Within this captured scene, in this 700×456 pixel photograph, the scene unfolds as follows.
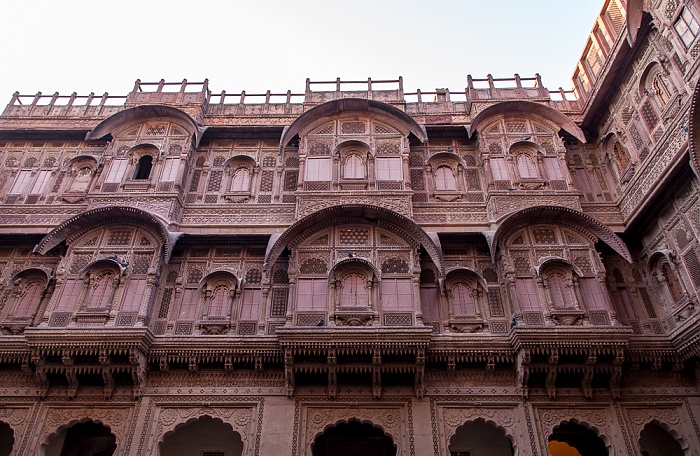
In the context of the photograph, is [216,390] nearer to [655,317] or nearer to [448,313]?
[448,313]

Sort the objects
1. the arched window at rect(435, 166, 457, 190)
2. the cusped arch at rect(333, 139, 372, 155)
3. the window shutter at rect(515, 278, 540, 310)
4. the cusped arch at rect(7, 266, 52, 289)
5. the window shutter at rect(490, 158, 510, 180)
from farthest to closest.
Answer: the cusped arch at rect(333, 139, 372, 155) → the arched window at rect(435, 166, 457, 190) → the window shutter at rect(490, 158, 510, 180) → the cusped arch at rect(7, 266, 52, 289) → the window shutter at rect(515, 278, 540, 310)

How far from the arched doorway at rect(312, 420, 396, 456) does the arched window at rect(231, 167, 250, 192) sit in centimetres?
679

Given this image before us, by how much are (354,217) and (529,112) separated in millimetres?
6297

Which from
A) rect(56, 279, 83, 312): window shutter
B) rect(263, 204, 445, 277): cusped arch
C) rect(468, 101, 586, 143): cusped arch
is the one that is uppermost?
rect(468, 101, 586, 143): cusped arch

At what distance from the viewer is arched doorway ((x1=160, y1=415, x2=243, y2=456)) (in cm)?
1233

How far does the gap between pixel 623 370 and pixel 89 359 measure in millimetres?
11512

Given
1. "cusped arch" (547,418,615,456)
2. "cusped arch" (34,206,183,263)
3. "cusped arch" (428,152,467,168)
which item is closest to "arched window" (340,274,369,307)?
"cusped arch" (34,206,183,263)

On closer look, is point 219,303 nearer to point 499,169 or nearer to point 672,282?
point 499,169

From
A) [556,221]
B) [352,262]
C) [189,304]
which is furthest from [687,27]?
[189,304]

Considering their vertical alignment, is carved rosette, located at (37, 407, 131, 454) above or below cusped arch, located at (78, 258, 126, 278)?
below

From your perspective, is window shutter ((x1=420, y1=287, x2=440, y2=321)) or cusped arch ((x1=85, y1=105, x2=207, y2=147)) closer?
window shutter ((x1=420, y1=287, x2=440, y2=321))

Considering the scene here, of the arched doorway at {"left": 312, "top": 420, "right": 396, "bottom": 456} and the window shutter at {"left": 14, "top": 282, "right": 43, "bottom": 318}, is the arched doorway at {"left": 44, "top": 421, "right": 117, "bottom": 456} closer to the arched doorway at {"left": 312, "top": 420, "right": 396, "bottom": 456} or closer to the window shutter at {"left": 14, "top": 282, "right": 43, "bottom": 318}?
the window shutter at {"left": 14, "top": 282, "right": 43, "bottom": 318}

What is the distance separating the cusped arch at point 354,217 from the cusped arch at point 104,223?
8.20 ft

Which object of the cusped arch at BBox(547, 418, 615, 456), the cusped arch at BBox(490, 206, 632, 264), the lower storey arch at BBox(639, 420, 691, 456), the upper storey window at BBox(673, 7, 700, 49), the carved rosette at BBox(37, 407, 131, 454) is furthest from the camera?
the cusped arch at BBox(490, 206, 632, 264)
